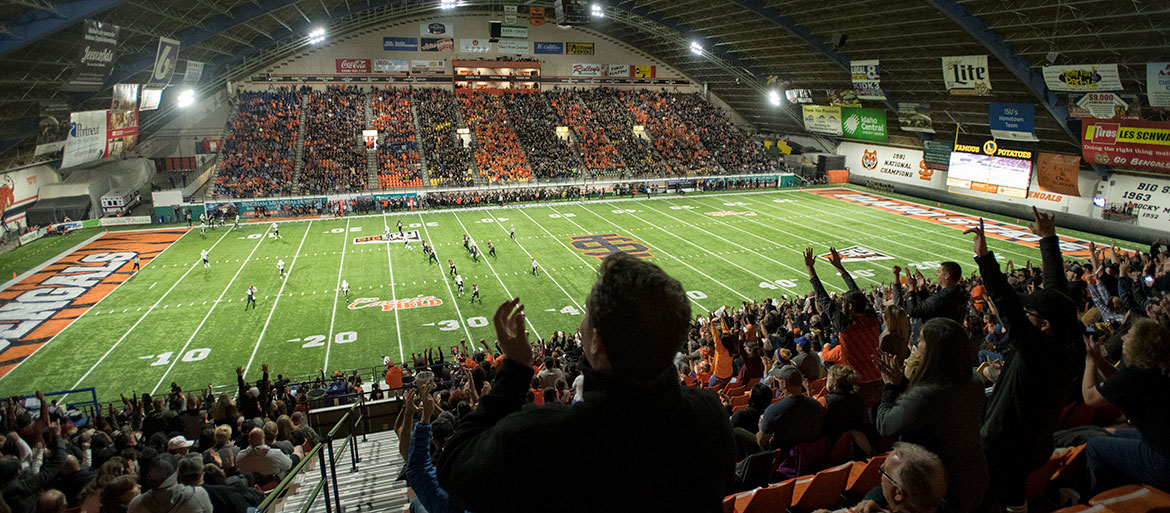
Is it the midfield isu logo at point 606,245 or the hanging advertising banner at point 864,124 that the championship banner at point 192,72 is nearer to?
the midfield isu logo at point 606,245

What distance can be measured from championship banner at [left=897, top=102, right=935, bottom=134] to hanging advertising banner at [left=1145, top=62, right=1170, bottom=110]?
46.8 ft

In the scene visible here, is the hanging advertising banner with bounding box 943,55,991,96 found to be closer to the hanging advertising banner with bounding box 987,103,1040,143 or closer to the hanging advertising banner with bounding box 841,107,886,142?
the hanging advertising banner with bounding box 987,103,1040,143

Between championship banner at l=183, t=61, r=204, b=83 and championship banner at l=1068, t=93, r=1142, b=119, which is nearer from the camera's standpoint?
championship banner at l=1068, t=93, r=1142, b=119

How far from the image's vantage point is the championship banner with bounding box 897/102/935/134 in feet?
139

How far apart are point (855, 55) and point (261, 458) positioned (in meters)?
44.5

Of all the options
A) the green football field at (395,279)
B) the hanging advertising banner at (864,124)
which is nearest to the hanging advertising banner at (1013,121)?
the green football field at (395,279)

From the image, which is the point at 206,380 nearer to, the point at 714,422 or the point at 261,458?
the point at 261,458

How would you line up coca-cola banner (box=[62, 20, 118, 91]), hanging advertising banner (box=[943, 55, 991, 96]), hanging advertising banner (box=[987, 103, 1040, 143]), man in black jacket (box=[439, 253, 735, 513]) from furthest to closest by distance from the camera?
hanging advertising banner (box=[987, 103, 1040, 143]) → hanging advertising banner (box=[943, 55, 991, 96]) → coca-cola banner (box=[62, 20, 118, 91]) → man in black jacket (box=[439, 253, 735, 513])

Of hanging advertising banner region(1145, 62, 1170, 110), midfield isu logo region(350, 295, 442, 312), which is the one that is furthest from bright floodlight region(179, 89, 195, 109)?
hanging advertising banner region(1145, 62, 1170, 110)

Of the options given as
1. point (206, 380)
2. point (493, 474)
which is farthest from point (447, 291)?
point (493, 474)

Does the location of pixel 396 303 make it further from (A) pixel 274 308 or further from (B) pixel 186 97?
(B) pixel 186 97

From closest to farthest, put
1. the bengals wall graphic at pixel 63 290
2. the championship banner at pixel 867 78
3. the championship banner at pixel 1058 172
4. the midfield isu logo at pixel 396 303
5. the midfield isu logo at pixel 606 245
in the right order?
the bengals wall graphic at pixel 63 290, the midfield isu logo at pixel 396 303, the midfield isu logo at pixel 606 245, the championship banner at pixel 1058 172, the championship banner at pixel 867 78

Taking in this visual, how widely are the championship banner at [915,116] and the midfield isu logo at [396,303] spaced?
3507 cm

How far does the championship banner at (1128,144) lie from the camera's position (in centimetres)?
3047
